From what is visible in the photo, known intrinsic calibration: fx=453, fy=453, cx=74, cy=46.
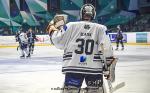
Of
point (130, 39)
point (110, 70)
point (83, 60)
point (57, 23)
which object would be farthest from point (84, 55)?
point (130, 39)

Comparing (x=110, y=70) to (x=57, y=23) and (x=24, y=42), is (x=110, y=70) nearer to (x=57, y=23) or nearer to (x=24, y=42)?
(x=57, y=23)

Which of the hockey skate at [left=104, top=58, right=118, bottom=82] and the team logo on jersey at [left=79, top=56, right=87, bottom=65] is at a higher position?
the team logo on jersey at [left=79, top=56, right=87, bottom=65]

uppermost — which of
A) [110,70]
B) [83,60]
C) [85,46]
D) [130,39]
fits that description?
[85,46]

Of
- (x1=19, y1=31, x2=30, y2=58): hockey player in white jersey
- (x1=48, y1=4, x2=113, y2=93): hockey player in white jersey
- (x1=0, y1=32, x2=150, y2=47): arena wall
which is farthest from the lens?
(x1=0, y1=32, x2=150, y2=47): arena wall

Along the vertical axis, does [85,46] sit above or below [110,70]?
above

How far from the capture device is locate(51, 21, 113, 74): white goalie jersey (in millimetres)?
4441

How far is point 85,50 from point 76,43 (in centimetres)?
11

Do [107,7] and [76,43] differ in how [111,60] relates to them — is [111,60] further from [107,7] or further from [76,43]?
[107,7]

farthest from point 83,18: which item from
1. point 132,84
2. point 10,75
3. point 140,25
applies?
point 140,25

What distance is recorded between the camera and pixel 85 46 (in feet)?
14.6

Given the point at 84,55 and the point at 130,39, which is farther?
the point at 130,39

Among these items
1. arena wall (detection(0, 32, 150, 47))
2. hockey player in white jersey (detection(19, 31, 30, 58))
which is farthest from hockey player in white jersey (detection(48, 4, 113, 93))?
arena wall (detection(0, 32, 150, 47))

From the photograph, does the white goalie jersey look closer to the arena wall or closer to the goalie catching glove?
the goalie catching glove

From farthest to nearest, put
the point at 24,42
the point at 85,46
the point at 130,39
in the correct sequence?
the point at 130,39 → the point at 24,42 → the point at 85,46
